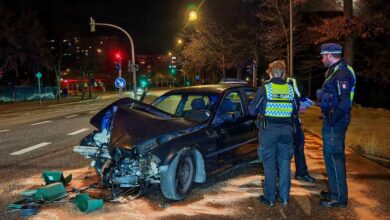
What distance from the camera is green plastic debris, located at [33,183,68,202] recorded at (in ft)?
19.7

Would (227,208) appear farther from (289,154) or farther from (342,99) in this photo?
(342,99)

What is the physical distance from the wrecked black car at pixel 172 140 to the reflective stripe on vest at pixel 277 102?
1197mm

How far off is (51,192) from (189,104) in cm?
263

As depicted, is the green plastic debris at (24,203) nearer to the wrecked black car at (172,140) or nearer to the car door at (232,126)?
the wrecked black car at (172,140)

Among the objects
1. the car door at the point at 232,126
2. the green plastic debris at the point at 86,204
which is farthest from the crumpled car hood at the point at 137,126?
the green plastic debris at the point at 86,204

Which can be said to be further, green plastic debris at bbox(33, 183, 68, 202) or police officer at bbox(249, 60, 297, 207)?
green plastic debris at bbox(33, 183, 68, 202)

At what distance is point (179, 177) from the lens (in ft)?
19.7

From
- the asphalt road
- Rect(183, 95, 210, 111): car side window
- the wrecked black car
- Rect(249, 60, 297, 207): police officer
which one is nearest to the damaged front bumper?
the wrecked black car

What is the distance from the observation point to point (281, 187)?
19.0 ft

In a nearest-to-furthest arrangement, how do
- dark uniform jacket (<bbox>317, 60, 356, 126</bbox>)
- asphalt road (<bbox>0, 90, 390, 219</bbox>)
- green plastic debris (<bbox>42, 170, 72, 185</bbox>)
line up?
dark uniform jacket (<bbox>317, 60, 356, 126</bbox>), asphalt road (<bbox>0, 90, 390, 219</bbox>), green plastic debris (<bbox>42, 170, 72, 185</bbox>)

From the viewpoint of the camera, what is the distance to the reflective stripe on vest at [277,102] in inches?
218

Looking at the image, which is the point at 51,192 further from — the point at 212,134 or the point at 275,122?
the point at 275,122

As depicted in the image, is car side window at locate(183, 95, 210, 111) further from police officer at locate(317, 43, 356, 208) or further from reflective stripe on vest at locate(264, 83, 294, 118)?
police officer at locate(317, 43, 356, 208)

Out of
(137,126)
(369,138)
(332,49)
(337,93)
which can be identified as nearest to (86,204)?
(137,126)
